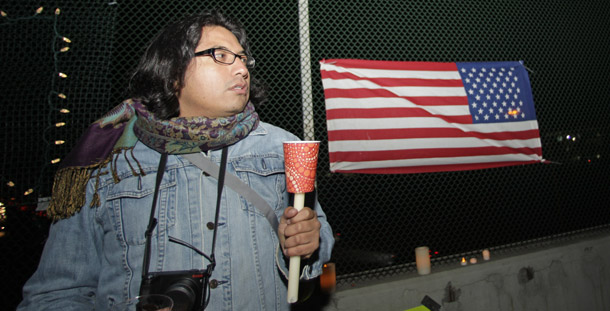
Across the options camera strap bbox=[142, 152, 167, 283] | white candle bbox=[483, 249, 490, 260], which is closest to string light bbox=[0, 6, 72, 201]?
camera strap bbox=[142, 152, 167, 283]

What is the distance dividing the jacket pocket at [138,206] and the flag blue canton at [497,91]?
3543mm

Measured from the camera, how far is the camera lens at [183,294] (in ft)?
3.76

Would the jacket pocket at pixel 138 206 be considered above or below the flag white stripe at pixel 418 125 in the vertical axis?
below

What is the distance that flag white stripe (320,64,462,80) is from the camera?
10.7ft

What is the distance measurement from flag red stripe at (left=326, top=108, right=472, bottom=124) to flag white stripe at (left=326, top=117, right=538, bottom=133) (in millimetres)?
36

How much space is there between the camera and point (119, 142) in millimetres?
1497

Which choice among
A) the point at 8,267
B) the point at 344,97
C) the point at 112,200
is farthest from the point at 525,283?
the point at 8,267

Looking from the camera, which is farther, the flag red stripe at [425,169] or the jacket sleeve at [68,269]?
the flag red stripe at [425,169]

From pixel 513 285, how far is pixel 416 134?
89.4 inches

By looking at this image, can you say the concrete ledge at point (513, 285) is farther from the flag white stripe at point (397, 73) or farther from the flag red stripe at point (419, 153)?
the flag white stripe at point (397, 73)

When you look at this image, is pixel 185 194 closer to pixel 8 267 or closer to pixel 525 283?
pixel 8 267

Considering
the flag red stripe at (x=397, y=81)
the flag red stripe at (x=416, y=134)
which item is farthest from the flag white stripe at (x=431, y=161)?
the flag red stripe at (x=397, y=81)

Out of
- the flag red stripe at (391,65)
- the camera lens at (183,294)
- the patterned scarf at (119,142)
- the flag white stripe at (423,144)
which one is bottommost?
the camera lens at (183,294)

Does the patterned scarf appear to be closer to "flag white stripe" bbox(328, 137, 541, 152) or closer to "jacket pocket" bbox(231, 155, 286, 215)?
"jacket pocket" bbox(231, 155, 286, 215)
